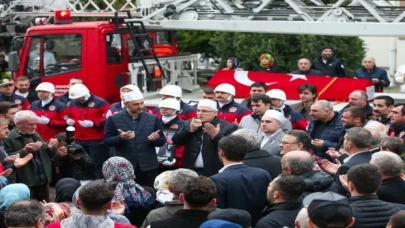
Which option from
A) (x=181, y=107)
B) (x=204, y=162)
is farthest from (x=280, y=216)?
(x=181, y=107)

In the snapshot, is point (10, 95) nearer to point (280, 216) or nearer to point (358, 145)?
point (358, 145)

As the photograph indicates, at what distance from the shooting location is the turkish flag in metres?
11.6

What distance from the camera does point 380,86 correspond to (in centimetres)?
1327

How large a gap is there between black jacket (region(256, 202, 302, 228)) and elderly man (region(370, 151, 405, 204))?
87 cm

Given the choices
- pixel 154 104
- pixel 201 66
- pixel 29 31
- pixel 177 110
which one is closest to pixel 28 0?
pixel 29 31

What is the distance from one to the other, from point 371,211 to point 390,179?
84 cm

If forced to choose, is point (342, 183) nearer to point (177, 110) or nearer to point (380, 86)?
point (177, 110)

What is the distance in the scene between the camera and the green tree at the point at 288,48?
2002 centimetres

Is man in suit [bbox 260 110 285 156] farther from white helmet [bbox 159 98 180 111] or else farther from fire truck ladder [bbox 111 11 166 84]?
fire truck ladder [bbox 111 11 166 84]

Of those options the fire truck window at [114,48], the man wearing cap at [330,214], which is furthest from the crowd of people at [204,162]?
the fire truck window at [114,48]

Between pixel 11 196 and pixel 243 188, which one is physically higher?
pixel 11 196

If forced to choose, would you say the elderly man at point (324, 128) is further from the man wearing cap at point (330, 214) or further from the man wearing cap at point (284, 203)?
the man wearing cap at point (330, 214)

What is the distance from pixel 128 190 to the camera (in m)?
7.04

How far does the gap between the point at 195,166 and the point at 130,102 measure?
3.31 feet
